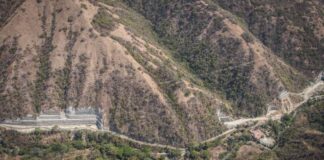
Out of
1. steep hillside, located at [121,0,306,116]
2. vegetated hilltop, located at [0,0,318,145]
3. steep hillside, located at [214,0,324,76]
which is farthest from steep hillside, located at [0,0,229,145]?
steep hillside, located at [214,0,324,76]

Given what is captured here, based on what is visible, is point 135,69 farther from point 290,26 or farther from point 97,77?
point 290,26

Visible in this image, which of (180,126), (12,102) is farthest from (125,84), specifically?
(12,102)

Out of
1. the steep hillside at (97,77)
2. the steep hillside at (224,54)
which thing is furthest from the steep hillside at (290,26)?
the steep hillside at (97,77)

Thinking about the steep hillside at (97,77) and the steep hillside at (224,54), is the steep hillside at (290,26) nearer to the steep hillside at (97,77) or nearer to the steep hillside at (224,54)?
the steep hillside at (224,54)

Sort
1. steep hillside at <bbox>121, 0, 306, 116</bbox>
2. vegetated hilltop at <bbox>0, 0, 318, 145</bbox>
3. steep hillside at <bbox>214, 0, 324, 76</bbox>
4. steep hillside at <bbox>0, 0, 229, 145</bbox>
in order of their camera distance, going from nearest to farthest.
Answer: steep hillside at <bbox>0, 0, 229, 145</bbox> → vegetated hilltop at <bbox>0, 0, 318, 145</bbox> → steep hillside at <bbox>121, 0, 306, 116</bbox> → steep hillside at <bbox>214, 0, 324, 76</bbox>

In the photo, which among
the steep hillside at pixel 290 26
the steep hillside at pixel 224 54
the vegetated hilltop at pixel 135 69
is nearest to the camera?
the vegetated hilltop at pixel 135 69

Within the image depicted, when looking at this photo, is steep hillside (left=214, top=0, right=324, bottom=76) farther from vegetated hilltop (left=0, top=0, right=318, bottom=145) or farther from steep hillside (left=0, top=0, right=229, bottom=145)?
steep hillside (left=0, top=0, right=229, bottom=145)

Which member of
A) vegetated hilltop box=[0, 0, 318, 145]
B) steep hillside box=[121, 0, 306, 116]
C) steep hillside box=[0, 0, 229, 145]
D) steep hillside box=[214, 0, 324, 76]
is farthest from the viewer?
steep hillside box=[214, 0, 324, 76]

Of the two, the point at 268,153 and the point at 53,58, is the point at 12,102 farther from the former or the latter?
the point at 268,153
